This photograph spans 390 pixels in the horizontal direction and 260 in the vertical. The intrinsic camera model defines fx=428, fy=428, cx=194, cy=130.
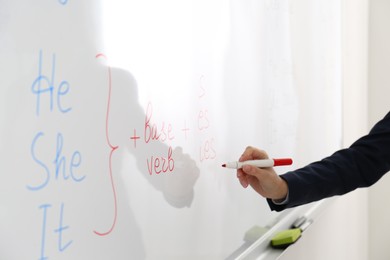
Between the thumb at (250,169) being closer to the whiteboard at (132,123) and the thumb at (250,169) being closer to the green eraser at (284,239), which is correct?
the whiteboard at (132,123)

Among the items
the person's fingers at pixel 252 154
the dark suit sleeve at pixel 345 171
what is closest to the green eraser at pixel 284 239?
A: the dark suit sleeve at pixel 345 171

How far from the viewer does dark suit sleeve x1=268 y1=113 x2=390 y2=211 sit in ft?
2.74

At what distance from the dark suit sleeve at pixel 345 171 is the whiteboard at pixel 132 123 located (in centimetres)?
13

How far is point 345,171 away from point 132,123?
1.68 feet

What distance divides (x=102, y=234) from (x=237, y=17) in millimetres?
511

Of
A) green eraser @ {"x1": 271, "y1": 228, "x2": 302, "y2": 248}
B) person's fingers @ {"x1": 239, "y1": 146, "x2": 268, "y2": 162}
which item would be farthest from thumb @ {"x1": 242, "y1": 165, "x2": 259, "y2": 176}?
green eraser @ {"x1": 271, "y1": 228, "x2": 302, "y2": 248}

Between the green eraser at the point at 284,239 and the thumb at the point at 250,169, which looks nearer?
the thumb at the point at 250,169

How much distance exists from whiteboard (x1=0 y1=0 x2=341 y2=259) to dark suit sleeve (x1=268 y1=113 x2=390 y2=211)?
0.42ft

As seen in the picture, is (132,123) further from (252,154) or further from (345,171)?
(345,171)

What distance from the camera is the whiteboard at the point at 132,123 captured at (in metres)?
0.41

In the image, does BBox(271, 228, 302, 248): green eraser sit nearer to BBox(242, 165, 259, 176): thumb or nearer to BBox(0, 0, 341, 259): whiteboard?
BBox(0, 0, 341, 259): whiteboard

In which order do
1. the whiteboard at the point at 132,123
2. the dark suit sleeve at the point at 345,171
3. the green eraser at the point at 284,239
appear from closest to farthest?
the whiteboard at the point at 132,123 < the dark suit sleeve at the point at 345,171 < the green eraser at the point at 284,239

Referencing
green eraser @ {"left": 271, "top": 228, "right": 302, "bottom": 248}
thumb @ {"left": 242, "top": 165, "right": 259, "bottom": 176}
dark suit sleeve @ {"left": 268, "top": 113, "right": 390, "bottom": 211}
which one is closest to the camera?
thumb @ {"left": 242, "top": 165, "right": 259, "bottom": 176}

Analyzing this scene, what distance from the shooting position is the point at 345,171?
874mm
